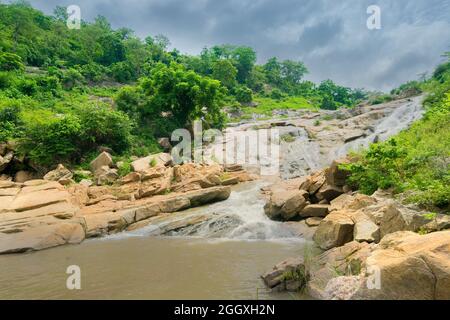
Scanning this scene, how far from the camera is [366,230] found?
852 centimetres

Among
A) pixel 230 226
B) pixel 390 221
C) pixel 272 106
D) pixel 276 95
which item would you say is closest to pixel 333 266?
pixel 390 221

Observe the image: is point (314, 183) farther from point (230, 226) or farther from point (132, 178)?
point (132, 178)

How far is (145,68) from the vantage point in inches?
2176

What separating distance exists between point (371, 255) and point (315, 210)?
295 inches

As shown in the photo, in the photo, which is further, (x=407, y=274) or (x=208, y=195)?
(x=208, y=195)

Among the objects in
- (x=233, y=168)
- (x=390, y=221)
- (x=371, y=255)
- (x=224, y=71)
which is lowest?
(x=371, y=255)

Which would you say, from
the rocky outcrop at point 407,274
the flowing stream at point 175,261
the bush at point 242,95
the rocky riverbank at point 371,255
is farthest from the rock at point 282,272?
the bush at point 242,95

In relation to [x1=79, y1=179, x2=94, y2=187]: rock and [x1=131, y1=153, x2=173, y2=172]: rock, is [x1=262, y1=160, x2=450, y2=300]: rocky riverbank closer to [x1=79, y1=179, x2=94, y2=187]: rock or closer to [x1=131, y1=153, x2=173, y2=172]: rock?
[x1=131, y1=153, x2=173, y2=172]: rock

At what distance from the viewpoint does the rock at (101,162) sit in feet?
69.9

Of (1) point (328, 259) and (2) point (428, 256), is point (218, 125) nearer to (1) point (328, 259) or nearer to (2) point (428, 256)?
(1) point (328, 259)

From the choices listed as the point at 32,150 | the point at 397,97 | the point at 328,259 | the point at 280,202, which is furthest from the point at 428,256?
the point at 397,97

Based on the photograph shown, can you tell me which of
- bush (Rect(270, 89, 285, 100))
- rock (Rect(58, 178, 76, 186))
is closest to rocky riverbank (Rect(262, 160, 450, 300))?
rock (Rect(58, 178, 76, 186))

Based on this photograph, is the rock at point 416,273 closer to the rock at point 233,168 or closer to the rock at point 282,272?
the rock at point 282,272
